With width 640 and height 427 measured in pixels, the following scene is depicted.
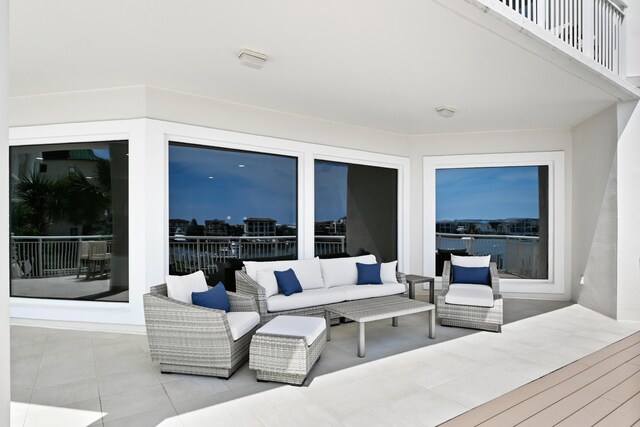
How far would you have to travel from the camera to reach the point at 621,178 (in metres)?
4.91

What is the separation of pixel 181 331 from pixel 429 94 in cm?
392

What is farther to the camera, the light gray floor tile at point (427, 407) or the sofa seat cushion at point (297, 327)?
the sofa seat cushion at point (297, 327)

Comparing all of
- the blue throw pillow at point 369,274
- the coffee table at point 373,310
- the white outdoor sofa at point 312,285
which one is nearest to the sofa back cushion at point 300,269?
the white outdoor sofa at point 312,285

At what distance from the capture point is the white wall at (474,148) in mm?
6250

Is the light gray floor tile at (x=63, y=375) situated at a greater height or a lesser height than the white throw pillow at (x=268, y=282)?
lesser

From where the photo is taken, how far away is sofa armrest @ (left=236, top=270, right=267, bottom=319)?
417cm

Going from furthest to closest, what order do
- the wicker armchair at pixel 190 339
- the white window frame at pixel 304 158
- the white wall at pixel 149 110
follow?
the white window frame at pixel 304 158 → the white wall at pixel 149 110 → the wicker armchair at pixel 190 339

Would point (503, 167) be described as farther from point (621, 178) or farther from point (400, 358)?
point (400, 358)

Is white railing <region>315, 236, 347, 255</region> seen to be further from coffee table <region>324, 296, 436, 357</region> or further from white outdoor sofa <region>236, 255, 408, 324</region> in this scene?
coffee table <region>324, 296, 436, 357</region>

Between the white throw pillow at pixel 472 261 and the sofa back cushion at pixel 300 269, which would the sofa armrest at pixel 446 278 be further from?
the sofa back cushion at pixel 300 269

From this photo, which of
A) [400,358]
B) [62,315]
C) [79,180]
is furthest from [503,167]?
[62,315]

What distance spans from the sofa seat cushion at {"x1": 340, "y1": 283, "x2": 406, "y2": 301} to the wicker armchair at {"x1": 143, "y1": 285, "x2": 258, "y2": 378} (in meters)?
1.90

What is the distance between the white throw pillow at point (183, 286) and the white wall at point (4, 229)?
6.61ft

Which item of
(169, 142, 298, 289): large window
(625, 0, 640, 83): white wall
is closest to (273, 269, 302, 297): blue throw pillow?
(169, 142, 298, 289): large window
